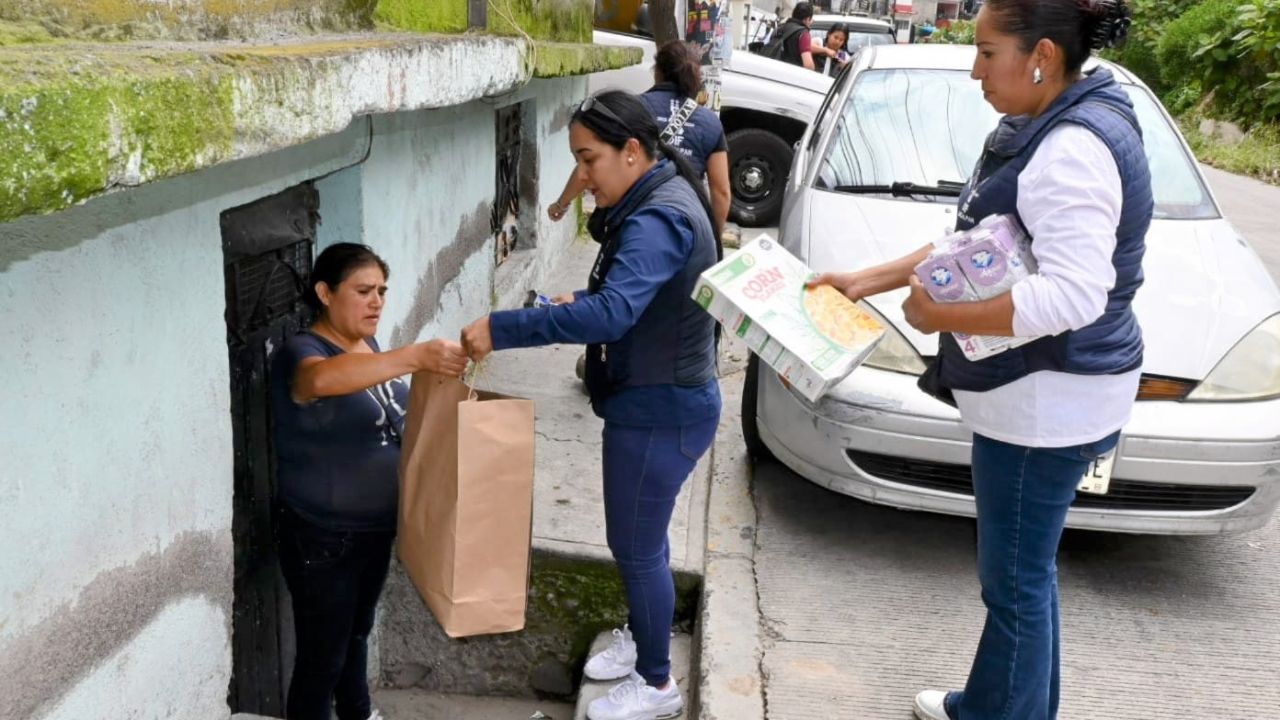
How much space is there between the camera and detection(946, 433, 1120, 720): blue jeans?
2.41 metres

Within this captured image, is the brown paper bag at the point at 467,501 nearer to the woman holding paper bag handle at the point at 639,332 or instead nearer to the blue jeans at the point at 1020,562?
the woman holding paper bag handle at the point at 639,332

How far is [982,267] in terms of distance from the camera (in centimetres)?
221

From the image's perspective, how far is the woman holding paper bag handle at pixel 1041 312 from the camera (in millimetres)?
2115

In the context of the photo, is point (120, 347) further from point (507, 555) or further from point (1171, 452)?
point (1171, 452)

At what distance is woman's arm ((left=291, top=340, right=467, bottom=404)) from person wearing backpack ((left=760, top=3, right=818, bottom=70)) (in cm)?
1020

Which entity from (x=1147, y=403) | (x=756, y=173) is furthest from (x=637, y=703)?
(x=756, y=173)

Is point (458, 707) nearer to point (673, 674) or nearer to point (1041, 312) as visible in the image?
point (673, 674)

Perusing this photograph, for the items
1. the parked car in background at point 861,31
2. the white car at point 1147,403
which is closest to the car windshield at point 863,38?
the parked car in background at point 861,31

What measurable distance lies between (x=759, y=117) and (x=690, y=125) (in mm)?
4577

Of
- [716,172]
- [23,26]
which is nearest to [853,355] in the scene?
[23,26]

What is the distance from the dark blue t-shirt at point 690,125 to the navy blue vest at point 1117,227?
2475mm

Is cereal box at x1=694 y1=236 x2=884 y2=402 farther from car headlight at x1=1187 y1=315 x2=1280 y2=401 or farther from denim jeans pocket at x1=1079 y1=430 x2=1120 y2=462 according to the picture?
car headlight at x1=1187 y1=315 x2=1280 y2=401

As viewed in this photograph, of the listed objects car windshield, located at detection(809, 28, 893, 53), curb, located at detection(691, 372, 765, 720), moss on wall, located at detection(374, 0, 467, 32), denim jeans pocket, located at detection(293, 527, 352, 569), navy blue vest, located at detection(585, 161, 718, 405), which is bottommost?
curb, located at detection(691, 372, 765, 720)

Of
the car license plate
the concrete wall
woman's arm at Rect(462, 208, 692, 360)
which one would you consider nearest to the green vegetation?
the car license plate
